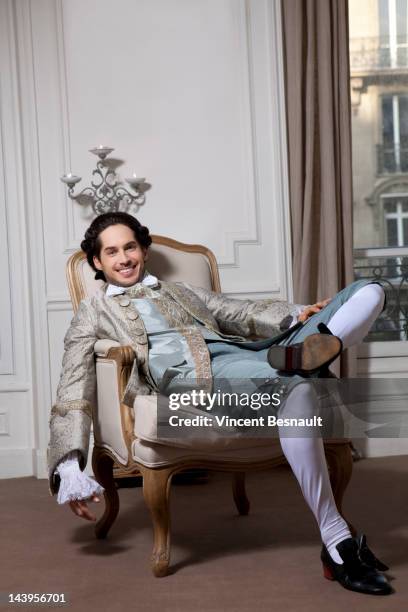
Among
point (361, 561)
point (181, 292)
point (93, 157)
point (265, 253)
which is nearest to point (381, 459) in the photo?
point (265, 253)

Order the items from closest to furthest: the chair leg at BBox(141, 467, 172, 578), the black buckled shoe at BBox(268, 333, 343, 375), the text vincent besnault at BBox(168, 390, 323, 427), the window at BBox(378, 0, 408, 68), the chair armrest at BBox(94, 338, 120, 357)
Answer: the black buckled shoe at BBox(268, 333, 343, 375) → the text vincent besnault at BBox(168, 390, 323, 427) → the chair leg at BBox(141, 467, 172, 578) → the chair armrest at BBox(94, 338, 120, 357) → the window at BBox(378, 0, 408, 68)

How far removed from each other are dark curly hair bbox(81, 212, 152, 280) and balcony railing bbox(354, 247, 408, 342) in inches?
58.2

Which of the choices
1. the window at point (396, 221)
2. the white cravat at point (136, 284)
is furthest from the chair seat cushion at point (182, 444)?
the window at point (396, 221)

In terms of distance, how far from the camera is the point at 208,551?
2.57 metres

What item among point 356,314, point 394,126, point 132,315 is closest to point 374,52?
point 394,126

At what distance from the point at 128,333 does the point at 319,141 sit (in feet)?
5.49

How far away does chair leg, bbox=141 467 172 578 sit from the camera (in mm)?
2330

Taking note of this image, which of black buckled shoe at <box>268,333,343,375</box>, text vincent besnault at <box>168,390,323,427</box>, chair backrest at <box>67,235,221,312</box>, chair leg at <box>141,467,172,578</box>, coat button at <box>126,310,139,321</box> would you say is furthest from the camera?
chair backrest at <box>67,235,221,312</box>

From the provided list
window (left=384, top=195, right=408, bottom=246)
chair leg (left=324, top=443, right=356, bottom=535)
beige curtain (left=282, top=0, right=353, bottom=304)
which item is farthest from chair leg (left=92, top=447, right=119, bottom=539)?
window (left=384, top=195, right=408, bottom=246)

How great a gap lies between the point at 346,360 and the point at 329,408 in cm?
151

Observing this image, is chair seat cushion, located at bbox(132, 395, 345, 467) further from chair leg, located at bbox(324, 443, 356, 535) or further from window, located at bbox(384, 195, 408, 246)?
window, located at bbox(384, 195, 408, 246)

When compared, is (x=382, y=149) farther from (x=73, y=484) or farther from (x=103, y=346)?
(x=73, y=484)

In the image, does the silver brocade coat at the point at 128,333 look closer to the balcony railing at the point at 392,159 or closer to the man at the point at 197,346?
the man at the point at 197,346

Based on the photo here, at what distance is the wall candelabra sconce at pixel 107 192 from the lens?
3.84 m
